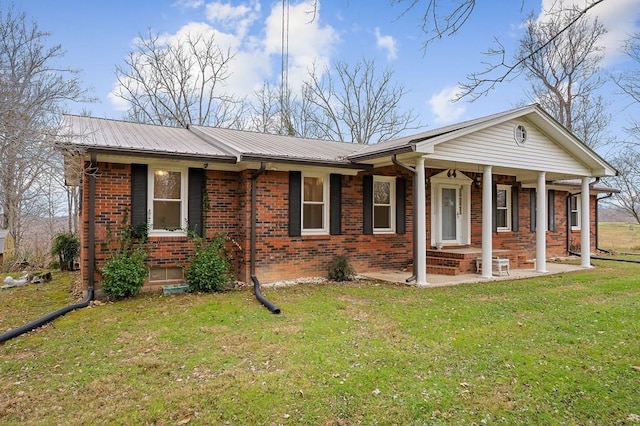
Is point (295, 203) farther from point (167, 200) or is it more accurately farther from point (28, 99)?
point (28, 99)

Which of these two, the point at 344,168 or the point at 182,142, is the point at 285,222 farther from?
the point at 182,142

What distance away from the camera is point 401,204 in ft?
36.2

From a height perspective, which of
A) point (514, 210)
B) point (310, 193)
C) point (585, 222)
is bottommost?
point (585, 222)

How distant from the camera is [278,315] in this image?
6453 millimetres

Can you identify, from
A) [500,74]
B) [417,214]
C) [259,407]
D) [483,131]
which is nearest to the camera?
[259,407]

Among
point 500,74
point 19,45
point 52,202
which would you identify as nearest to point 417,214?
point 500,74

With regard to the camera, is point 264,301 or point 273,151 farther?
point 273,151

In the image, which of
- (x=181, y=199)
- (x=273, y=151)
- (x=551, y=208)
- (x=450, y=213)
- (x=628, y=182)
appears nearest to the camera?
(x=181, y=199)

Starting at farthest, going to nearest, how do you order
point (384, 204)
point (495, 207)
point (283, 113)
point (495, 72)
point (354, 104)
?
point (354, 104) → point (283, 113) → point (495, 207) → point (384, 204) → point (495, 72)

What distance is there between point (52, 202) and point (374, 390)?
1904 centimetres

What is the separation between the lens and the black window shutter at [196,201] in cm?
876

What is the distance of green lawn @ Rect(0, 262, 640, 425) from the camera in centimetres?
335

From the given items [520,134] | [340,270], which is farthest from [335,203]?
[520,134]

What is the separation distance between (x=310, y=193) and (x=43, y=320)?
582cm
